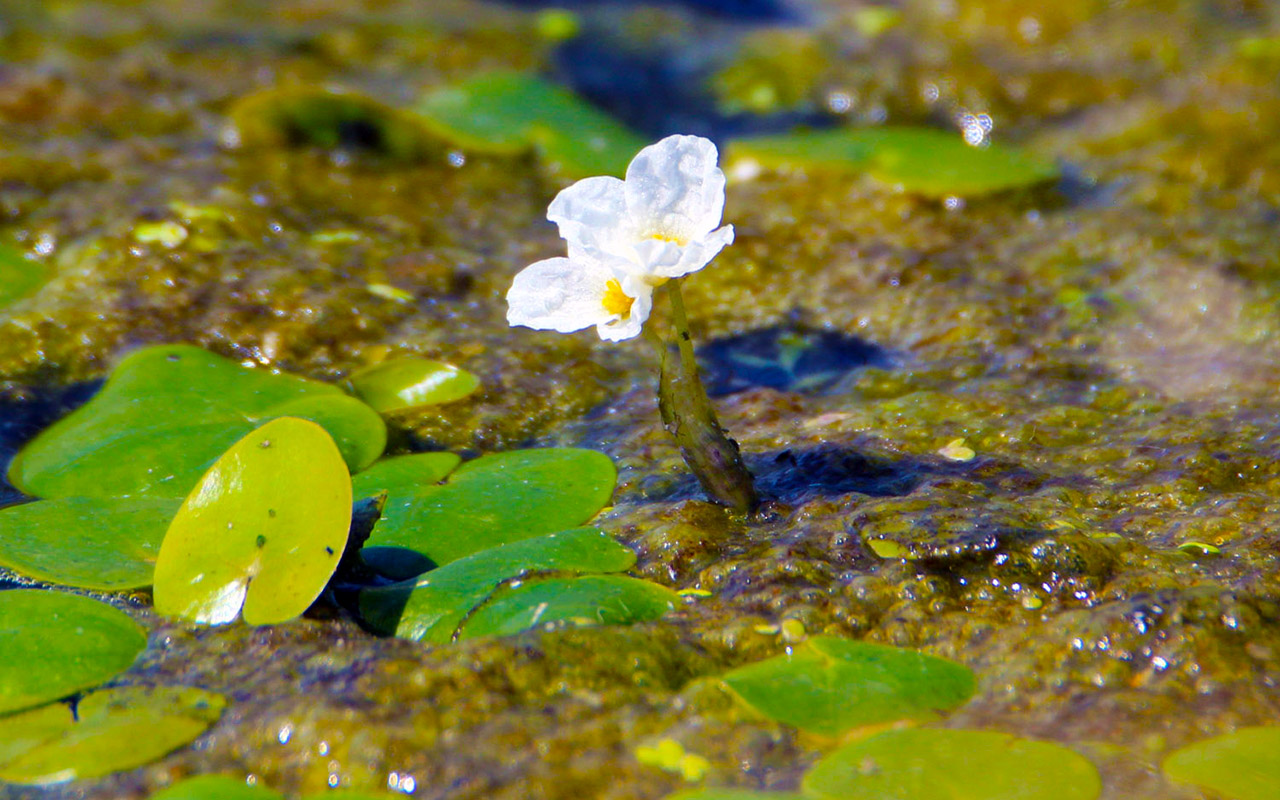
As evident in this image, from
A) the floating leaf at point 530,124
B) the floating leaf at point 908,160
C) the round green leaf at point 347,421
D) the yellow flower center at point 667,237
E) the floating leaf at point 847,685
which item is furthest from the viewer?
the floating leaf at point 530,124

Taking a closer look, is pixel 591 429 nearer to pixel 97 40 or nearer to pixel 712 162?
pixel 712 162

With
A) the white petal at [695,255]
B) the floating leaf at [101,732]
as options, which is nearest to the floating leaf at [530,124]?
the white petal at [695,255]

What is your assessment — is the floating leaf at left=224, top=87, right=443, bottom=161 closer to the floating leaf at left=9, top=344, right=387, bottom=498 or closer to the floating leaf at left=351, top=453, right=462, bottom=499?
the floating leaf at left=9, top=344, right=387, bottom=498

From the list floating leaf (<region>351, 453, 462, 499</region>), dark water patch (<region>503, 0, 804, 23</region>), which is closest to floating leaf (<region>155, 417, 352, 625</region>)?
floating leaf (<region>351, 453, 462, 499</region>)

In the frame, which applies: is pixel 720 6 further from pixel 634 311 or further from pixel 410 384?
pixel 634 311

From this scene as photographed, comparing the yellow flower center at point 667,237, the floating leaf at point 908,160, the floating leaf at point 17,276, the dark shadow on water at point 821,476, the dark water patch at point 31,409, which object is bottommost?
the dark water patch at point 31,409

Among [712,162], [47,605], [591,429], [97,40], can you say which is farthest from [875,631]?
[97,40]

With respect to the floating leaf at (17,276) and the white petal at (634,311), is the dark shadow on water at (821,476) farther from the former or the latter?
the floating leaf at (17,276)
